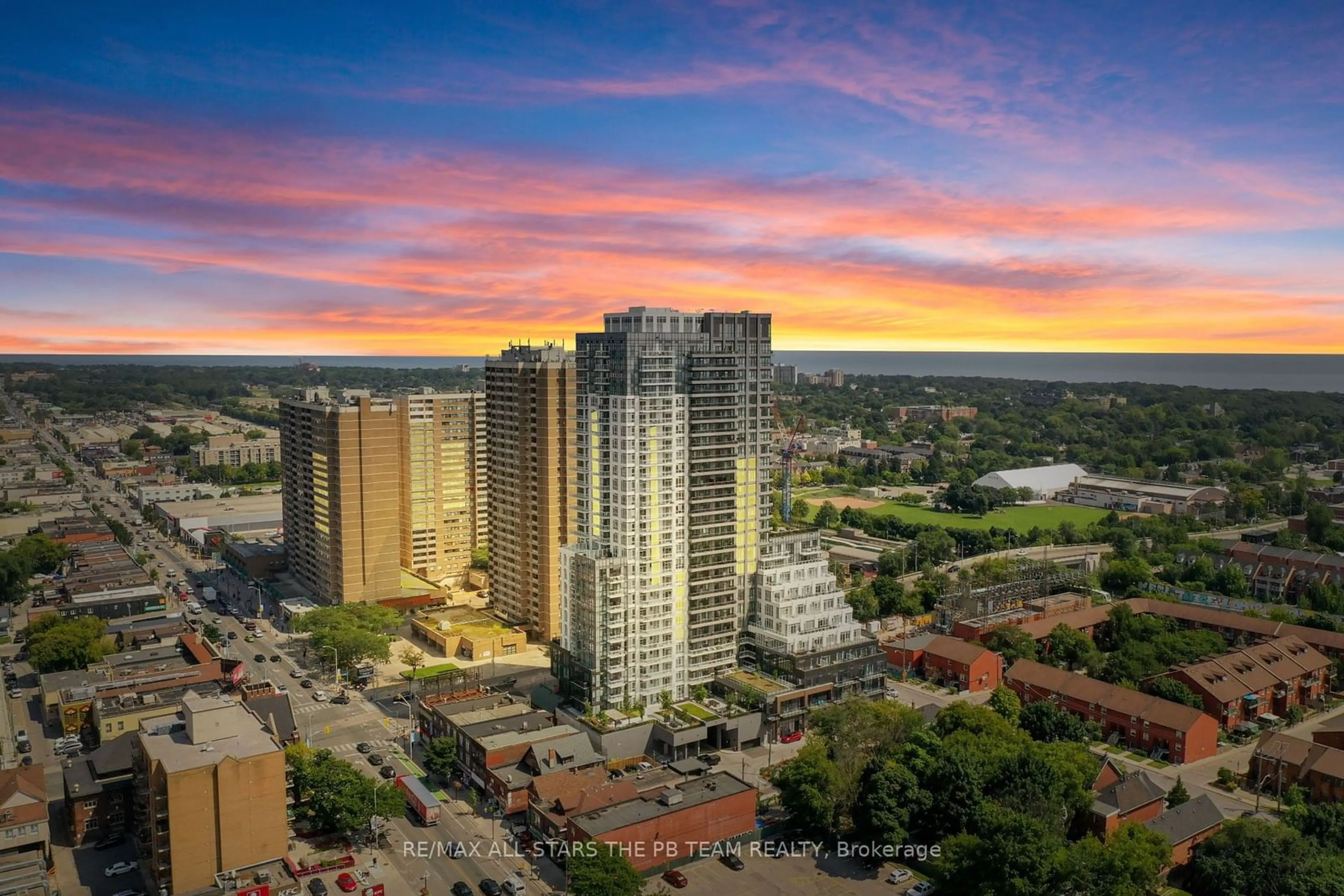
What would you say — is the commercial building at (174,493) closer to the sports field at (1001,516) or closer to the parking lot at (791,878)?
the sports field at (1001,516)

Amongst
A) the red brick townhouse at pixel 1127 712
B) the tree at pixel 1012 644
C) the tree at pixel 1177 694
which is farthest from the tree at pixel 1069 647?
the tree at pixel 1177 694

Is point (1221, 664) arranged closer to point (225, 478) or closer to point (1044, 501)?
point (1044, 501)

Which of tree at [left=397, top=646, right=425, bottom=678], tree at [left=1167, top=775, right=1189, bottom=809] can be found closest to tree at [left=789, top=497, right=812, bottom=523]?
tree at [left=397, top=646, right=425, bottom=678]

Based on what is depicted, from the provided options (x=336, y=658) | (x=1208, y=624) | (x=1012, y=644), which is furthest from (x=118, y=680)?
(x=1208, y=624)

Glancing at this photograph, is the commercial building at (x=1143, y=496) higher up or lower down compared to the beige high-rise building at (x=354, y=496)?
lower down

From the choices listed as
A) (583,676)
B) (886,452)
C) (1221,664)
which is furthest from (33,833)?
(886,452)

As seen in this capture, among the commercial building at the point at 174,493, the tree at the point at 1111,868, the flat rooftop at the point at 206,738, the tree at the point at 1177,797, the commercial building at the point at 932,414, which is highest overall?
the commercial building at the point at 932,414
